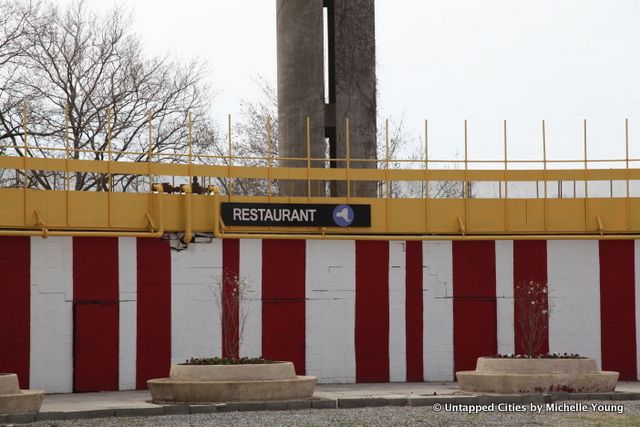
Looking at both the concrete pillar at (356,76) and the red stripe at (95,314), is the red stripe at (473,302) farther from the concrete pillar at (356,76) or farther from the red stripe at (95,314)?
the red stripe at (95,314)

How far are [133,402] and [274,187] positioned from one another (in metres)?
34.4

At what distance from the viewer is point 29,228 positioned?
3027cm

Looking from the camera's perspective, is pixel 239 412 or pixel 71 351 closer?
pixel 239 412

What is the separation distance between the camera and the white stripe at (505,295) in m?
33.2

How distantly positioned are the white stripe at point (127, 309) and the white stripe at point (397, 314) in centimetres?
612

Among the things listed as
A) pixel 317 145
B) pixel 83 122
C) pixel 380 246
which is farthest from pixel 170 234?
pixel 83 122

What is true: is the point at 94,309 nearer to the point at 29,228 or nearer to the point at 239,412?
the point at 29,228

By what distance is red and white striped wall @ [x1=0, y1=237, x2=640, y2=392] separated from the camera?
99.8 ft

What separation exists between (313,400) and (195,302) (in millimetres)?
5859

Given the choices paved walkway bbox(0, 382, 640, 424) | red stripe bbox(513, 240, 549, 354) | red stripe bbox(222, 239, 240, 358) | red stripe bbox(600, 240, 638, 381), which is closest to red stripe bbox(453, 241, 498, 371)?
red stripe bbox(513, 240, 549, 354)

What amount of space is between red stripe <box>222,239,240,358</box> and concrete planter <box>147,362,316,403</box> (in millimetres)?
4110

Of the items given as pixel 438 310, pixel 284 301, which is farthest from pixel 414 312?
pixel 284 301

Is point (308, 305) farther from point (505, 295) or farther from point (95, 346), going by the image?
point (95, 346)

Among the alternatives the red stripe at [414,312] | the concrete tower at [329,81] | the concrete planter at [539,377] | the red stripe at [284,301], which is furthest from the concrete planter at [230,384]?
the concrete tower at [329,81]
